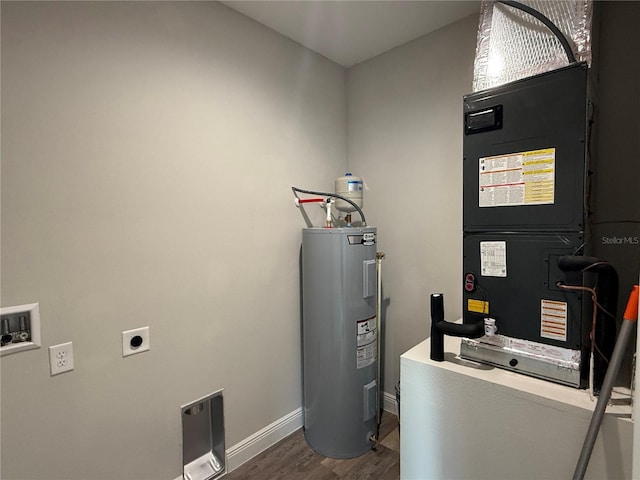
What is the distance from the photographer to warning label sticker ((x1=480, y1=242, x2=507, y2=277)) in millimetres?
1205

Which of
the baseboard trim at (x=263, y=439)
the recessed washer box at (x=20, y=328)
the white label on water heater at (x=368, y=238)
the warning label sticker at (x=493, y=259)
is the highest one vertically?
the white label on water heater at (x=368, y=238)

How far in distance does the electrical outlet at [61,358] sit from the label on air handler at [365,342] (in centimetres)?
137

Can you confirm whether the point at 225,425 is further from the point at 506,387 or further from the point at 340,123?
the point at 340,123

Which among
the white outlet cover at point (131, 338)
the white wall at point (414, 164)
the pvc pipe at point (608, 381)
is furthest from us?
the white wall at point (414, 164)

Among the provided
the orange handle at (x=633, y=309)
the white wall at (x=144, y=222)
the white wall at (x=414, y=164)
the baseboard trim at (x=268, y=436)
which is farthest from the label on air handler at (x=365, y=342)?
the orange handle at (x=633, y=309)

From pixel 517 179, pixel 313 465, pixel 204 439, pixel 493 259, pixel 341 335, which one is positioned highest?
pixel 517 179

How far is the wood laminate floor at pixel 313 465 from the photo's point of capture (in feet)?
5.81

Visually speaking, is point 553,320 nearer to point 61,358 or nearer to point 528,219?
point 528,219

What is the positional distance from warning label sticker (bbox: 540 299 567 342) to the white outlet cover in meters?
1.65

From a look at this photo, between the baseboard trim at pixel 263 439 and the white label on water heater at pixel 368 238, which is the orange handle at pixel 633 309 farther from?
the baseboard trim at pixel 263 439

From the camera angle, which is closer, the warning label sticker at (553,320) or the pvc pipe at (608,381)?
the pvc pipe at (608,381)

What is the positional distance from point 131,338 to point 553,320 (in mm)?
1712

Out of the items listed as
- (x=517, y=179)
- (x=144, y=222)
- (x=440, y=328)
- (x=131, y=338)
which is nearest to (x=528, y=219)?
(x=517, y=179)

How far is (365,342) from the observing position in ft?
6.28
